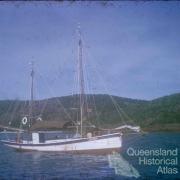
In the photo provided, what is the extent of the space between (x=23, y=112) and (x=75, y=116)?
84 cm

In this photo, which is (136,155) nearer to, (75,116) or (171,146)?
Answer: (171,146)

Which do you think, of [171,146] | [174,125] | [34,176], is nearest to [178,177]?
[171,146]

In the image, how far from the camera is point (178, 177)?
136 inches

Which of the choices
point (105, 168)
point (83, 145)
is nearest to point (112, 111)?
point (105, 168)

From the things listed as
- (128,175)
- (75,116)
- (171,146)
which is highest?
(75,116)

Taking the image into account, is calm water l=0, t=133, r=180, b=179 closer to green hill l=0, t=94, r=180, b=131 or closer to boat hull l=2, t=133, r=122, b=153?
green hill l=0, t=94, r=180, b=131

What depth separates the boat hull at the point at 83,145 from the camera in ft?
16.3

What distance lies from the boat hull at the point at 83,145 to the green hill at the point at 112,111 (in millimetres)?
248

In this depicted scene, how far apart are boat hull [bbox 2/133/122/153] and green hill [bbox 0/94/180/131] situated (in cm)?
25

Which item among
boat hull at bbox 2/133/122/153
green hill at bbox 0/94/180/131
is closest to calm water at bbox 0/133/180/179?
green hill at bbox 0/94/180/131

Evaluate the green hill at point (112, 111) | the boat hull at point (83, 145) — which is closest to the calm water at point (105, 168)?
the green hill at point (112, 111)

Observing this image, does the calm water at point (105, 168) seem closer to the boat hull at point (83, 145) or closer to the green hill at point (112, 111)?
the green hill at point (112, 111)

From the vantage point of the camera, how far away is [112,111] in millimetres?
4668

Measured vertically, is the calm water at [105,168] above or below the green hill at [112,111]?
below
